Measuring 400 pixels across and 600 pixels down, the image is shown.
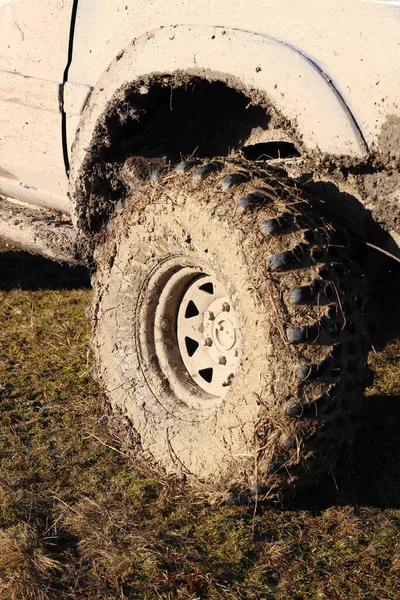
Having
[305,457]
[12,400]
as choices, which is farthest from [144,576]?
[12,400]

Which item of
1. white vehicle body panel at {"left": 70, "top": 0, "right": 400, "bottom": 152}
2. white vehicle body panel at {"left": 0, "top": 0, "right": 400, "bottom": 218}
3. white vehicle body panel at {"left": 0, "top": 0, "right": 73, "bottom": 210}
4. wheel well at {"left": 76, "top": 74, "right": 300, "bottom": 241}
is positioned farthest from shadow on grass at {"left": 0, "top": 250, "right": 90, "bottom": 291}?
white vehicle body panel at {"left": 70, "top": 0, "right": 400, "bottom": 152}

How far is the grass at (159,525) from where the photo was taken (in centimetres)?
263

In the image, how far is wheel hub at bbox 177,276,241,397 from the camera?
3.03 m

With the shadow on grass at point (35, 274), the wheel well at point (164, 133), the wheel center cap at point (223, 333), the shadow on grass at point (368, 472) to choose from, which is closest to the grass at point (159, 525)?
the shadow on grass at point (368, 472)

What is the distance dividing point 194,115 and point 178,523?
1528mm

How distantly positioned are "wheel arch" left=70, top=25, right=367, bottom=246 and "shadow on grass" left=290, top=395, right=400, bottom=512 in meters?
0.91

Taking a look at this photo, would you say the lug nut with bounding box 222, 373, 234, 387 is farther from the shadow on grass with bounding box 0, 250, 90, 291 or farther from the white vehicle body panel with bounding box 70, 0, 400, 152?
the shadow on grass with bounding box 0, 250, 90, 291

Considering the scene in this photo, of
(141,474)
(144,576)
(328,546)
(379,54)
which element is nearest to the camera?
(379,54)

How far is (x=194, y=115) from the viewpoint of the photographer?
3.44 meters

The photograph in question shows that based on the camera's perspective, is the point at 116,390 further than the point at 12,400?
No

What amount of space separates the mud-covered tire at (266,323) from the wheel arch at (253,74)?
0.23 metres

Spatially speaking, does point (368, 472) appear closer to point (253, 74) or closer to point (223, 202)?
point (223, 202)

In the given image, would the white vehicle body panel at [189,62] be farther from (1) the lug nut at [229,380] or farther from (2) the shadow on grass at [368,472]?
(2) the shadow on grass at [368,472]

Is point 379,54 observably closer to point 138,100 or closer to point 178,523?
point 138,100
